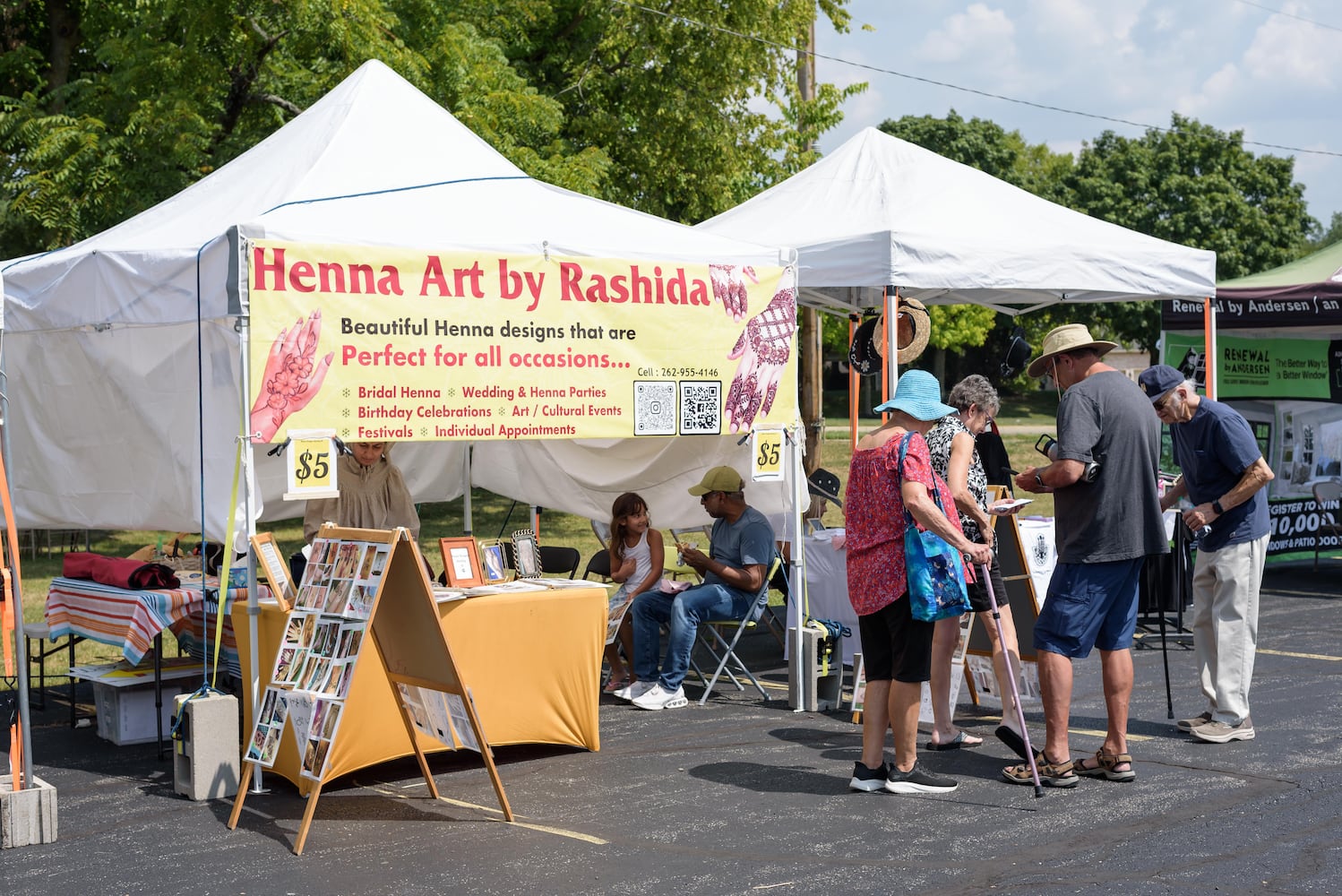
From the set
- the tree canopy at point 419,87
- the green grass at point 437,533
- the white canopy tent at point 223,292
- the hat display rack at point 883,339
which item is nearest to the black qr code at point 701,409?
the white canopy tent at point 223,292

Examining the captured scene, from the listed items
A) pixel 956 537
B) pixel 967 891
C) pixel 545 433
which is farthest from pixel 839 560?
pixel 967 891

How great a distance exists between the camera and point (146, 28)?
547 inches

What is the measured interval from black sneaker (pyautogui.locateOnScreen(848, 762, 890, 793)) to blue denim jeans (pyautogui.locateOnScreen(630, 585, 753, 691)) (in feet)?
6.26

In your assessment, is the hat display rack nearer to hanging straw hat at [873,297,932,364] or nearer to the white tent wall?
hanging straw hat at [873,297,932,364]

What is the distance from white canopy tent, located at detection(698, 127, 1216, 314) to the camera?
28.4ft

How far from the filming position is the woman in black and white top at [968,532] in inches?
240

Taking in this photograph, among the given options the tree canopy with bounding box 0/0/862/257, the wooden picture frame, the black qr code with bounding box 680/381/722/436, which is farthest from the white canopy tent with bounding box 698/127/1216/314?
the tree canopy with bounding box 0/0/862/257

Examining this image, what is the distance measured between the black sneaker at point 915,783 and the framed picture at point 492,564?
2129 millimetres

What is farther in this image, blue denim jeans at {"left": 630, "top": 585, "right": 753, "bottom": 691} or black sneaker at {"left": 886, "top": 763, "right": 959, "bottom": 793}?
blue denim jeans at {"left": 630, "top": 585, "right": 753, "bottom": 691}

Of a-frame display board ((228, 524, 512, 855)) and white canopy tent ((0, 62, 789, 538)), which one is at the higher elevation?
white canopy tent ((0, 62, 789, 538))

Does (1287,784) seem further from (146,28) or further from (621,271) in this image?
(146,28)

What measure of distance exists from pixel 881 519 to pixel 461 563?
82.3 inches

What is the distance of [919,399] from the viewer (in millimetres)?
5699

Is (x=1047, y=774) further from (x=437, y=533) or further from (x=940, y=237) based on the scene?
(x=437, y=533)
